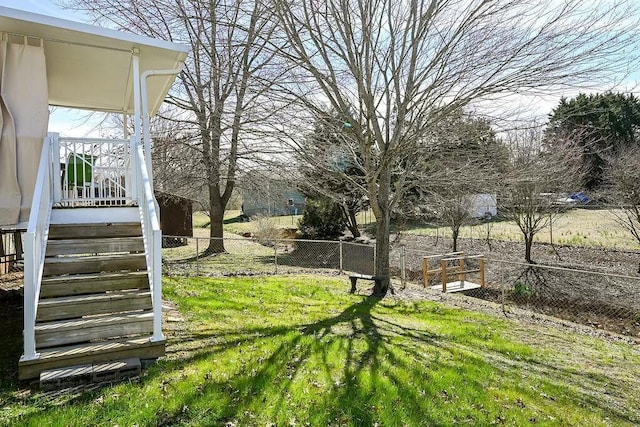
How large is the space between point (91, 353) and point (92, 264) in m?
1.21

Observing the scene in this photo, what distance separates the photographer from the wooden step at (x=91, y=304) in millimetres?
3814

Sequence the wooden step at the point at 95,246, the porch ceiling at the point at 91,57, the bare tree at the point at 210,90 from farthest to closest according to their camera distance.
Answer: the bare tree at the point at 210,90 → the porch ceiling at the point at 91,57 → the wooden step at the point at 95,246

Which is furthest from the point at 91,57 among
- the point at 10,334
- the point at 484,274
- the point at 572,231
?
the point at 572,231

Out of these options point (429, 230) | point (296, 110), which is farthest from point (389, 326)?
point (429, 230)

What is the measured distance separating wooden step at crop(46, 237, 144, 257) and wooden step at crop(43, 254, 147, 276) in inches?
3.6

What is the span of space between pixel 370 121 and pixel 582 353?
4.92 m

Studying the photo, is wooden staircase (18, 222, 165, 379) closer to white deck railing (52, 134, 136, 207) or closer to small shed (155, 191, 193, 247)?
white deck railing (52, 134, 136, 207)

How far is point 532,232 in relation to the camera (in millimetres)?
12914

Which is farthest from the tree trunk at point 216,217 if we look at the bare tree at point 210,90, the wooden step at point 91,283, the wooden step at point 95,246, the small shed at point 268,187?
the wooden step at point 91,283

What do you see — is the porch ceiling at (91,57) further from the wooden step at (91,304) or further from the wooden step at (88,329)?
the wooden step at (88,329)

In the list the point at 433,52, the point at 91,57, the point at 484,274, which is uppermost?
the point at 433,52

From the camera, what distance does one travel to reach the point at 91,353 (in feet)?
11.6

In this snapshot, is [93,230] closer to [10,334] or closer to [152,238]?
[152,238]

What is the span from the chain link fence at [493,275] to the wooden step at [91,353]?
6.23 metres
